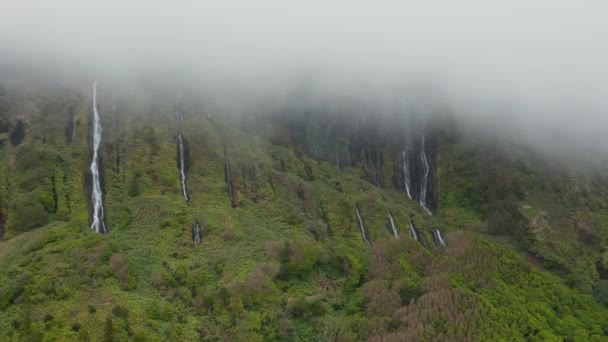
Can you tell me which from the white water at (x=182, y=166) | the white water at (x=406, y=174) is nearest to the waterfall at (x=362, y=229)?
the white water at (x=406, y=174)

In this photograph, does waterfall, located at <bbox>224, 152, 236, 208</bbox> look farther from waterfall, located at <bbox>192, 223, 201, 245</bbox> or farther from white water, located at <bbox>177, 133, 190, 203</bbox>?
waterfall, located at <bbox>192, 223, 201, 245</bbox>

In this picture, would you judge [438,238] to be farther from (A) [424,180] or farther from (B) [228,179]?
(B) [228,179]

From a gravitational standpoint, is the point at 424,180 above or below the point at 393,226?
above

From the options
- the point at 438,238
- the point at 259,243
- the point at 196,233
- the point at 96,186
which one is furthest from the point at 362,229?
the point at 96,186

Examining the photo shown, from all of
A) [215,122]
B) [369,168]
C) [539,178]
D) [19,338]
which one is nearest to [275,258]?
[19,338]

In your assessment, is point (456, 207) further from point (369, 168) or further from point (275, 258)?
point (275, 258)

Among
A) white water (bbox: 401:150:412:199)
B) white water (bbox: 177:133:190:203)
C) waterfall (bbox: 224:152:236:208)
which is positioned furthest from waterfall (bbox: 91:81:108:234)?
white water (bbox: 401:150:412:199)
